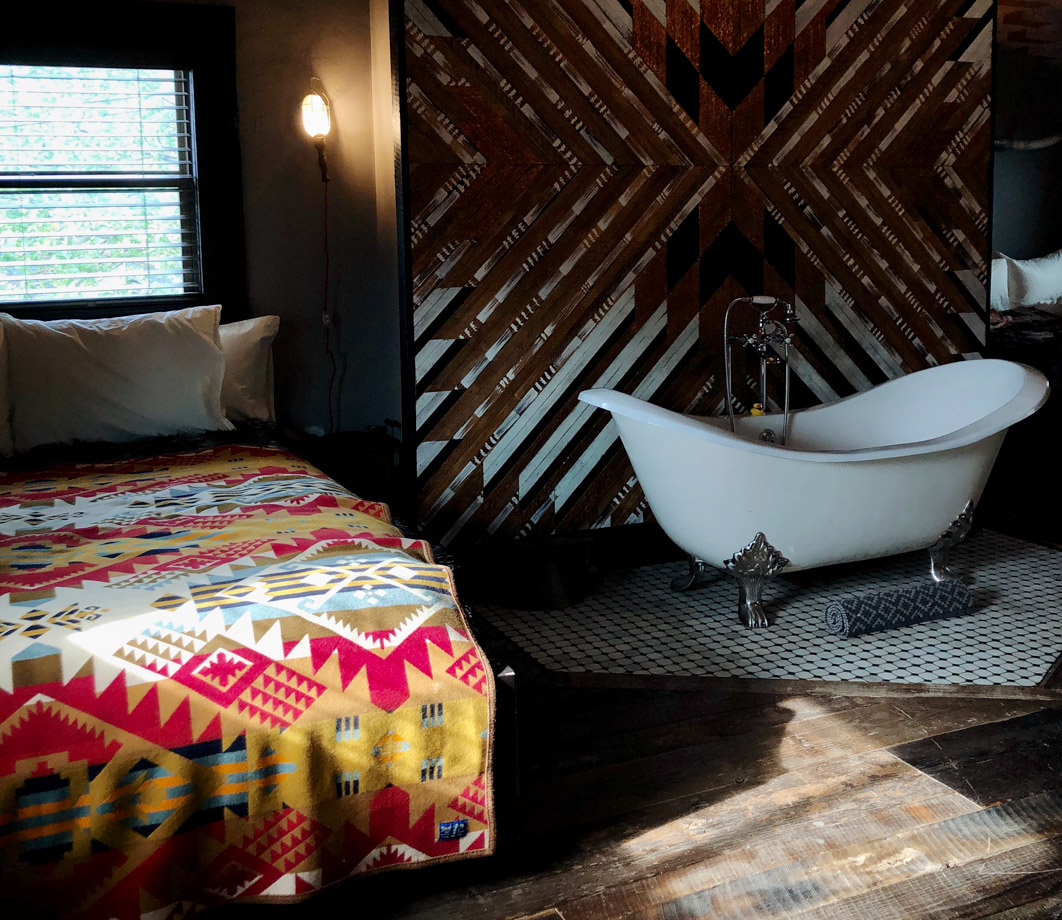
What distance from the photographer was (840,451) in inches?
Answer: 129

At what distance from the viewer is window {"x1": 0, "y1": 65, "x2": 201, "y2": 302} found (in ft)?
11.4

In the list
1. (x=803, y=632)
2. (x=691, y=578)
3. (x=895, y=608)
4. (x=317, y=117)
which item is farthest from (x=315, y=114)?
(x=895, y=608)

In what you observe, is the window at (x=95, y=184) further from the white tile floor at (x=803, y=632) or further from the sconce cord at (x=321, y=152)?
the white tile floor at (x=803, y=632)

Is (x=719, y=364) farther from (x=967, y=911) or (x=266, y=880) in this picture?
(x=266, y=880)

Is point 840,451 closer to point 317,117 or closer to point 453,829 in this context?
point 453,829

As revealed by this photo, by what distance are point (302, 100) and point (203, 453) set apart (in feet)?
4.89

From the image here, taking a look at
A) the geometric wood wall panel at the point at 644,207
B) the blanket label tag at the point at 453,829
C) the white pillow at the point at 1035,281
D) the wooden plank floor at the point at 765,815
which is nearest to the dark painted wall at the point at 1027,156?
the white pillow at the point at 1035,281

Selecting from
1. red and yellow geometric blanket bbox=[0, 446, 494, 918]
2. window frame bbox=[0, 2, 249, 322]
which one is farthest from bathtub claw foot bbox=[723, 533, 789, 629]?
window frame bbox=[0, 2, 249, 322]

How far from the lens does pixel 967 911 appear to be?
178 cm

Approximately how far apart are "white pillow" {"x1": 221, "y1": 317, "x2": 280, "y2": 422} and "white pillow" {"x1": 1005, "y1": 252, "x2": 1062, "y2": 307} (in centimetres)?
333

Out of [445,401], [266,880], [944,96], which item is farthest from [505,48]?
[266,880]

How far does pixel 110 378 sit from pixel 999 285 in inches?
151

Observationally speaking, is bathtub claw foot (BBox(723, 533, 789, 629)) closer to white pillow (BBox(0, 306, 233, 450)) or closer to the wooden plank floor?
the wooden plank floor

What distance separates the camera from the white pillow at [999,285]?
4.61 metres
